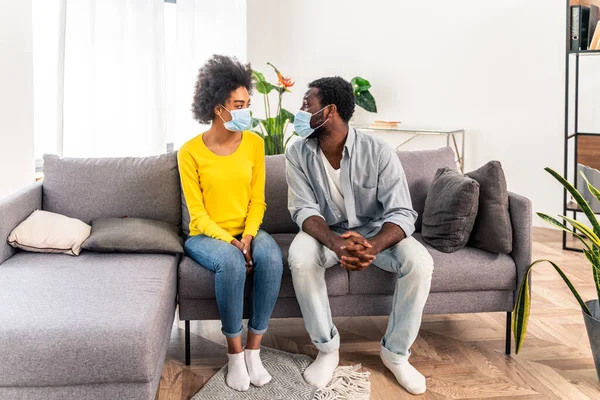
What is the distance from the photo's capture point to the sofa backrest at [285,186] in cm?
299

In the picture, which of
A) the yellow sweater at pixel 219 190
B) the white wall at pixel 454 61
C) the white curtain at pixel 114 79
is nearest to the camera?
the yellow sweater at pixel 219 190

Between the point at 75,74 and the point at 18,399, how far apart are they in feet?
9.31

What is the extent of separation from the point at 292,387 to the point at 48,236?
1.11m

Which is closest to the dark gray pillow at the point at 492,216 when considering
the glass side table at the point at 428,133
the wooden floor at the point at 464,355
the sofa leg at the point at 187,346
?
the wooden floor at the point at 464,355

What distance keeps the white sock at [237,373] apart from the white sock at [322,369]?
8.8 inches

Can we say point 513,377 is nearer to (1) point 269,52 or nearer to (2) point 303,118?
(2) point 303,118

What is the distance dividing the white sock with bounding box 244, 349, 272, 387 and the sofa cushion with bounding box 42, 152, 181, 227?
28.0 inches

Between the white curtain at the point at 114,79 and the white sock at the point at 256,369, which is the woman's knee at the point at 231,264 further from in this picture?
the white curtain at the point at 114,79

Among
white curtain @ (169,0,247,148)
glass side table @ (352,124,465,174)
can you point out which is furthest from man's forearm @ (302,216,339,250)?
glass side table @ (352,124,465,174)

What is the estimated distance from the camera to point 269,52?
588cm

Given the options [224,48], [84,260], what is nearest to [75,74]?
[224,48]

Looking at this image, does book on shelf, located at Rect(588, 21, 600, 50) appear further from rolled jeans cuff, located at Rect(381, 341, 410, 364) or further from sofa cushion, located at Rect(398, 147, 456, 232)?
rolled jeans cuff, located at Rect(381, 341, 410, 364)

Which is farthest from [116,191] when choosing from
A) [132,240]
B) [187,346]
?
[187,346]

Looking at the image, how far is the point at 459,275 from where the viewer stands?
2.63 meters
